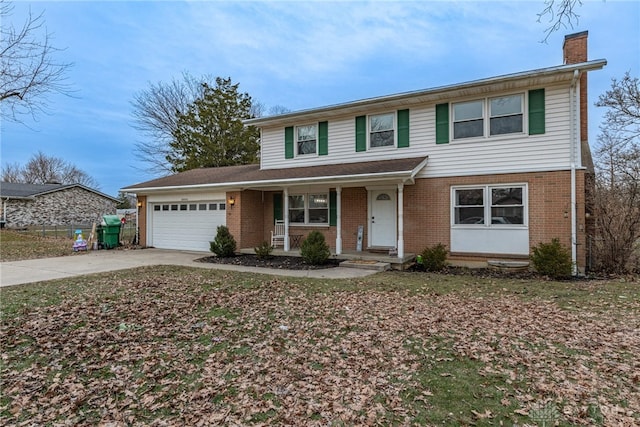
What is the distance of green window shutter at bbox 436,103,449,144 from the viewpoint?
10.5 metres

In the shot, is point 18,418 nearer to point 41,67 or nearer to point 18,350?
point 18,350

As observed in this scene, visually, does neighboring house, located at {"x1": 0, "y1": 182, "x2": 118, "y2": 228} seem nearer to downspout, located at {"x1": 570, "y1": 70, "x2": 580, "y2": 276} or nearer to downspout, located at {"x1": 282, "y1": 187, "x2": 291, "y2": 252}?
downspout, located at {"x1": 282, "y1": 187, "x2": 291, "y2": 252}

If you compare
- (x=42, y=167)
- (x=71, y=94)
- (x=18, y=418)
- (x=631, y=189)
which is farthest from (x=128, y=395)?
(x=42, y=167)

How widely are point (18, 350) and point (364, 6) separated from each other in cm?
925

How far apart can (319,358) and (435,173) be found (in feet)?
26.5

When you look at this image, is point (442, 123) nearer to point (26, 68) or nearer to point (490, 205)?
point (490, 205)

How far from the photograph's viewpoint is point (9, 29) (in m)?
6.94

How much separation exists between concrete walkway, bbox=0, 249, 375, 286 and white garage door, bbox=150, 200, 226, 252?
0.93 meters

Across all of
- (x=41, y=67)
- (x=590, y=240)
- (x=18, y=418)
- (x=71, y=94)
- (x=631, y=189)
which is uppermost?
(x=41, y=67)

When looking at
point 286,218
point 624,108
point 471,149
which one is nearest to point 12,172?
point 286,218

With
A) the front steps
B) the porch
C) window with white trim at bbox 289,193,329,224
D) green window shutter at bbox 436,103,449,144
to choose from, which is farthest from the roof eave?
the front steps

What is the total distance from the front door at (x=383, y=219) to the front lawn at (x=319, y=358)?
4605 mm

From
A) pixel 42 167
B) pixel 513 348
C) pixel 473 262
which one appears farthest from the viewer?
pixel 42 167

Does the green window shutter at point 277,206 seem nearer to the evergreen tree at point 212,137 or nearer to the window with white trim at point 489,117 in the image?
the window with white trim at point 489,117
